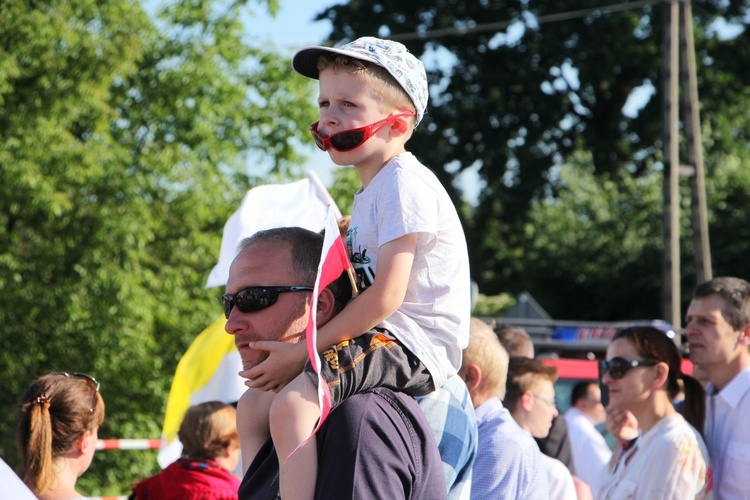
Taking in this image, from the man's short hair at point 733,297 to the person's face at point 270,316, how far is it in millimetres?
2653

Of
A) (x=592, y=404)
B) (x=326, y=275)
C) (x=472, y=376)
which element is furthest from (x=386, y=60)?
(x=592, y=404)

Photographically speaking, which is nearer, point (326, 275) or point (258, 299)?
point (326, 275)

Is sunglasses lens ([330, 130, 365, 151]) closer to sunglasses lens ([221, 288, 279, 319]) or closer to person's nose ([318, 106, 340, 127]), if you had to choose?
person's nose ([318, 106, 340, 127])

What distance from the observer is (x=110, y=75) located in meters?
12.7

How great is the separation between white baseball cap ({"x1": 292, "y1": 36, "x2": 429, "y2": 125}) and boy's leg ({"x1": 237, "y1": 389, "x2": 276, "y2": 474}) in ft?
2.80

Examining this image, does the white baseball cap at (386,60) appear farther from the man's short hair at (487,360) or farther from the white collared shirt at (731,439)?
the white collared shirt at (731,439)

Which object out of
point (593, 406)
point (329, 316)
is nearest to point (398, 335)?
point (329, 316)

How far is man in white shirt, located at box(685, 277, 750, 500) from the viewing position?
4516 millimetres

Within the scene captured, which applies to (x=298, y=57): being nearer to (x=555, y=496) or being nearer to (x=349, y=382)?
(x=349, y=382)

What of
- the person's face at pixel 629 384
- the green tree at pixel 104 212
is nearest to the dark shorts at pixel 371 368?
the person's face at pixel 629 384

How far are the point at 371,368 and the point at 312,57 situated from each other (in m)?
0.85

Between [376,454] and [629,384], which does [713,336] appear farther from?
[376,454]

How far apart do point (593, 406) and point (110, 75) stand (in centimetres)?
701

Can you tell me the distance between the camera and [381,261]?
2.61m
